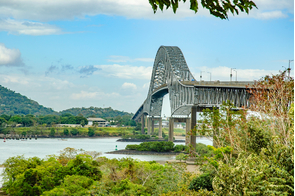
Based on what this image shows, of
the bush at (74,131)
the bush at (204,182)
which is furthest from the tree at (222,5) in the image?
the bush at (74,131)

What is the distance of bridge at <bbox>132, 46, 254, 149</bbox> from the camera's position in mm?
49062

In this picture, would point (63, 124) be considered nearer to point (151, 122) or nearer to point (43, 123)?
point (43, 123)

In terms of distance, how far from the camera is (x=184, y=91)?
60125mm

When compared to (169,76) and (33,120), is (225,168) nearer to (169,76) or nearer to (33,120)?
(169,76)

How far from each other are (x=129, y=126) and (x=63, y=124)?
29825mm

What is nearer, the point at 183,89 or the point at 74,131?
the point at 183,89

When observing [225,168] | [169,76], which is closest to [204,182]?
[225,168]

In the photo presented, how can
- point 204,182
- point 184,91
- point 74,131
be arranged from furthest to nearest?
point 74,131
point 184,91
point 204,182

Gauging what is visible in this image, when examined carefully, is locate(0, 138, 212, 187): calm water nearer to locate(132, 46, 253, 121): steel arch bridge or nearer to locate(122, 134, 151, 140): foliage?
locate(132, 46, 253, 121): steel arch bridge

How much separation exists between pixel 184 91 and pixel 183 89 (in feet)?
2.64

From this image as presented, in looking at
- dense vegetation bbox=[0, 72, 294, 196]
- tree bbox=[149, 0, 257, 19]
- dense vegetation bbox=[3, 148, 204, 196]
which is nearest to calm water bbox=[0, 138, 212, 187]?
dense vegetation bbox=[3, 148, 204, 196]

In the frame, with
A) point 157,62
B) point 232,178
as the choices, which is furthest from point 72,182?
point 157,62

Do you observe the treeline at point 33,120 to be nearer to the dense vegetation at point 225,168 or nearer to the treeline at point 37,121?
the treeline at point 37,121

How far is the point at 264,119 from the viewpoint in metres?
17.1
